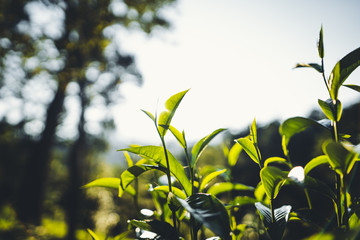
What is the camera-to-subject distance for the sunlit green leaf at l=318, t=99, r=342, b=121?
49cm

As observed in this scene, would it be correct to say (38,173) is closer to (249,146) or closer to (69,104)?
(69,104)

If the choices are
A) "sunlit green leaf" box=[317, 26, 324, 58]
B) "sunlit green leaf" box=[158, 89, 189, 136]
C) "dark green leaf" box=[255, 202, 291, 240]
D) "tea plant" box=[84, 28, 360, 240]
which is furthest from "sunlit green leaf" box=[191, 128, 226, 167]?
"sunlit green leaf" box=[317, 26, 324, 58]

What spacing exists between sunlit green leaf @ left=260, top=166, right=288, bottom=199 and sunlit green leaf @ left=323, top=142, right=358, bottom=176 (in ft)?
0.35

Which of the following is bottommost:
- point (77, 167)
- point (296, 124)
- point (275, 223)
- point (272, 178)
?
point (77, 167)

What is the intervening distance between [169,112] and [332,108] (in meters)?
0.42

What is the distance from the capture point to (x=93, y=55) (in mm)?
7488

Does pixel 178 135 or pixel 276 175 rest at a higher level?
pixel 178 135

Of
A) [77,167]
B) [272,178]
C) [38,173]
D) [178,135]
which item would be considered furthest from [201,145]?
[77,167]

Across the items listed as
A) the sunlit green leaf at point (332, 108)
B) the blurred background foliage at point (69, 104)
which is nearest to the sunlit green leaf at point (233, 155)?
the sunlit green leaf at point (332, 108)

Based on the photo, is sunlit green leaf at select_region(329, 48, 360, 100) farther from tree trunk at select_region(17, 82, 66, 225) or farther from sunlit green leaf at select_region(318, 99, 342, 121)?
tree trunk at select_region(17, 82, 66, 225)

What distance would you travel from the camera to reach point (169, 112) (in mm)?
567

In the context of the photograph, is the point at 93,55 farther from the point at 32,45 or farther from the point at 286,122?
the point at 286,122

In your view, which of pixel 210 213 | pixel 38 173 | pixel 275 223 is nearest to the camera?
pixel 210 213

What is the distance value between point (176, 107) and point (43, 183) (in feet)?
29.0
